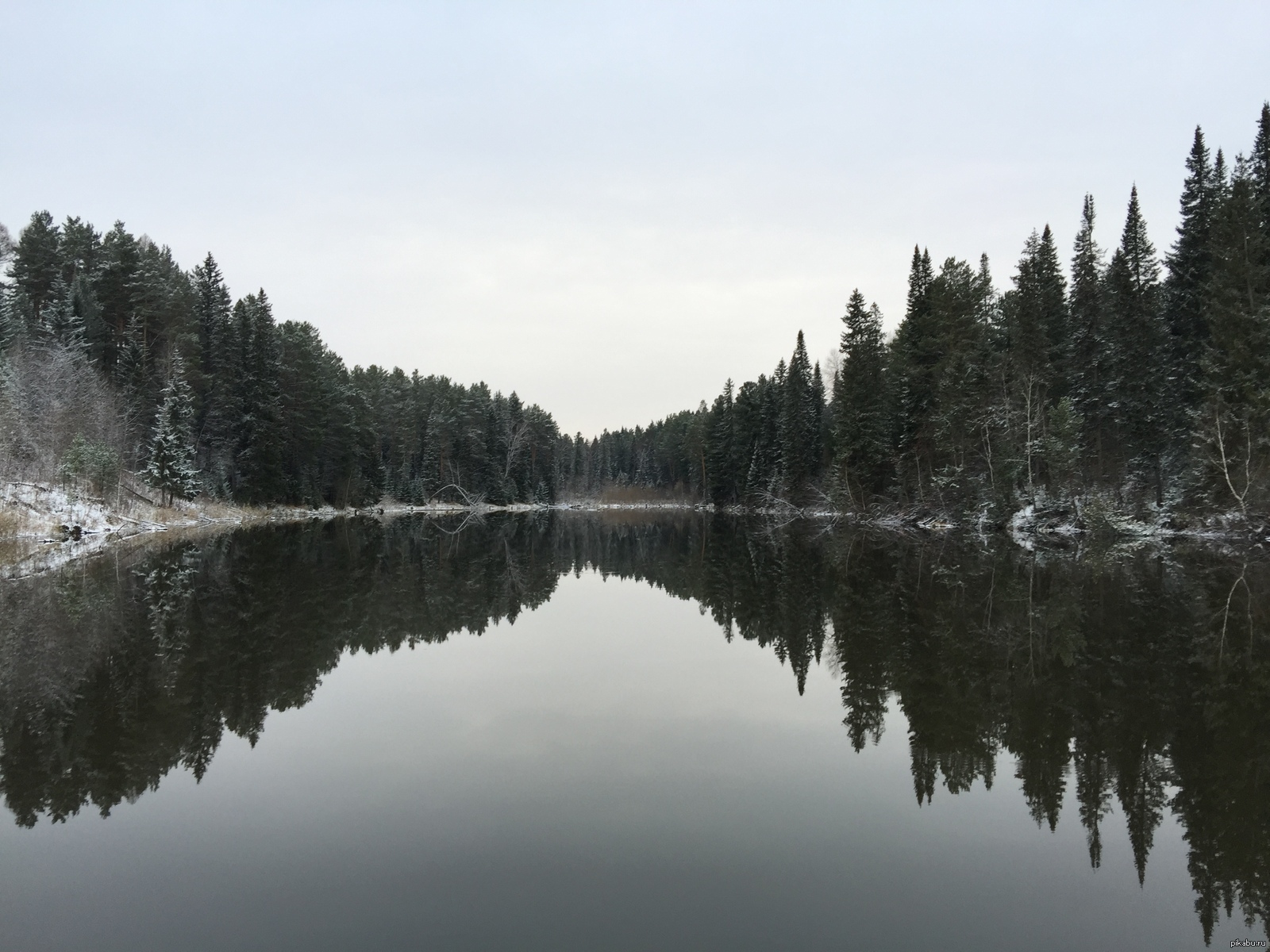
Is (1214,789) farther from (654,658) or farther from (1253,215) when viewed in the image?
(1253,215)

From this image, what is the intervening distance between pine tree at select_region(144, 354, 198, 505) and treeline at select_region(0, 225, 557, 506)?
0.35 feet

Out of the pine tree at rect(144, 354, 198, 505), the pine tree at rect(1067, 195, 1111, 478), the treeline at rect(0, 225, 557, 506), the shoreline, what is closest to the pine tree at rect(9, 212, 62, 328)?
the treeline at rect(0, 225, 557, 506)

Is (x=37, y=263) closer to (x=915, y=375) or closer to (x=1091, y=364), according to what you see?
(x=915, y=375)

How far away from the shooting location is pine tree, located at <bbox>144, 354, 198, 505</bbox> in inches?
1734

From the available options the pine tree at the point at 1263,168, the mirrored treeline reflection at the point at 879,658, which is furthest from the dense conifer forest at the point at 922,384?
the mirrored treeline reflection at the point at 879,658

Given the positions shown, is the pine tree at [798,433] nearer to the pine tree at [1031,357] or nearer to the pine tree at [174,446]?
the pine tree at [1031,357]

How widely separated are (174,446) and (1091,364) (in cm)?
5454

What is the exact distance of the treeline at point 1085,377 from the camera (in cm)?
3173

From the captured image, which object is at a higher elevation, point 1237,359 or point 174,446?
point 1237,359

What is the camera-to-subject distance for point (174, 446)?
44188mm

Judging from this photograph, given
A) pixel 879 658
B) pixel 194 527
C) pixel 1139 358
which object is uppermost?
pixel 1139 358

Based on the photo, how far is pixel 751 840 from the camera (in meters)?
6.02

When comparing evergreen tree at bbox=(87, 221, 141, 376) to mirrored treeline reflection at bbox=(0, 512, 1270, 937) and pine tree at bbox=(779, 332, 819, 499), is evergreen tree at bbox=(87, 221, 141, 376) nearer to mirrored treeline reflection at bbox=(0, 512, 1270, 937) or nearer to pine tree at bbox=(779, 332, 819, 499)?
mirrored treeline reflection at bbox=(0, 512, 1270, 937)

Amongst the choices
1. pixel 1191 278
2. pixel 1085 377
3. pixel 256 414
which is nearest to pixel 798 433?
pixel 1085 377
